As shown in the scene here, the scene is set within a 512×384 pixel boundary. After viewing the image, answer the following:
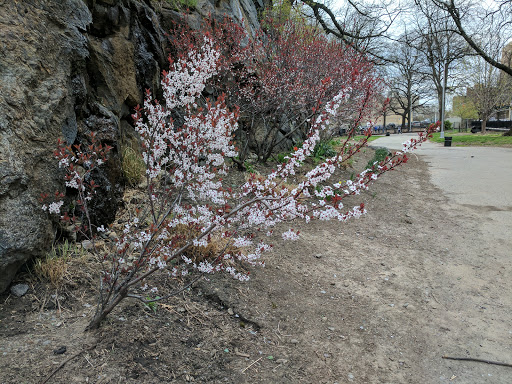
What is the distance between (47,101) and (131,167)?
168 centimetres

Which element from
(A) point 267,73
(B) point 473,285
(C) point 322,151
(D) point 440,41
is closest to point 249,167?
(A) point 267,73

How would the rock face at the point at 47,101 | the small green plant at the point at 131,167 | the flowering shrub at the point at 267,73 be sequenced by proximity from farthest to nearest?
the flowering shrub at the point at 267,73
the small green plant at the point at 131,167
the rock face at the point at 47,101

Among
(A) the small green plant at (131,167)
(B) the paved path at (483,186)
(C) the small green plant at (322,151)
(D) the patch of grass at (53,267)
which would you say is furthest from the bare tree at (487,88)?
(D) the patch of grass at (53,267)

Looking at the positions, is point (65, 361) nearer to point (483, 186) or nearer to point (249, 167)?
point (249, 167)

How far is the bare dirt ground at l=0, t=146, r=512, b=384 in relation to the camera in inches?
85.3

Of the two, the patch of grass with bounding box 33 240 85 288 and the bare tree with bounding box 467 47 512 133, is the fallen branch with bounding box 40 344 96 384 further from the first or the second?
the bare tree with bounding box 467 47 512 133

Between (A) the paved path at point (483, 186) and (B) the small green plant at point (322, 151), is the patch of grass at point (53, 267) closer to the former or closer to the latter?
(A) the paved path at point (483, 186)

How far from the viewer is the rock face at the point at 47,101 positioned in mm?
2467

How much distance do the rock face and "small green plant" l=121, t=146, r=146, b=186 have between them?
0.94 ft

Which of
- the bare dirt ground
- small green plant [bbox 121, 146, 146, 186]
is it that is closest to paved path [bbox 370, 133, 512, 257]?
the bare dirt ground

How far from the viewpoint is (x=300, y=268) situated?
4.00 metres

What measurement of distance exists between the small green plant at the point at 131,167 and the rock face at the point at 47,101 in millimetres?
286

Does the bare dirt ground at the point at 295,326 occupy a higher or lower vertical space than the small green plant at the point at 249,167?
lower

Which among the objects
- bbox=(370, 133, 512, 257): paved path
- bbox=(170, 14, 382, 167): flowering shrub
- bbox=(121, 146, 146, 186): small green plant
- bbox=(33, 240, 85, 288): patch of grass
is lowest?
bbox=(370, 133, 512, 257): paved path
